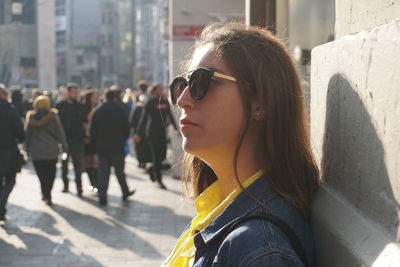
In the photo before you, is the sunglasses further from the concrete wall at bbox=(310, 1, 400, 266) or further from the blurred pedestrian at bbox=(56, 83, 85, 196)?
the blurred pedestrian at bbox=(56, 83, 85, 196)

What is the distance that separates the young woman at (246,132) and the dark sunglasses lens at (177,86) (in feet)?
0.22

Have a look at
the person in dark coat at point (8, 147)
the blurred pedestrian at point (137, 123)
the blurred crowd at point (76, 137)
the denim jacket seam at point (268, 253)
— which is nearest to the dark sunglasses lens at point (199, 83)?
the denim jacket seam at point (268, 253)

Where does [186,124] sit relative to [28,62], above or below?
above

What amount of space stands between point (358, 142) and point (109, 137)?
10127 mm

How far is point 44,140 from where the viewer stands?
11.2 metres

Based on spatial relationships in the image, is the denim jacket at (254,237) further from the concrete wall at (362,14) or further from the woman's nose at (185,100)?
the concrete wall at (362,14)

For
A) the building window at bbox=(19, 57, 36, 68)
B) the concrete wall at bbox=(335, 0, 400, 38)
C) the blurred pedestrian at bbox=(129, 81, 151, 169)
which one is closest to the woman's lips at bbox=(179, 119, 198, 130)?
the concrete wall at bbox=(335, 0, 400, 38)

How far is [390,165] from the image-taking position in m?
A: 1.26

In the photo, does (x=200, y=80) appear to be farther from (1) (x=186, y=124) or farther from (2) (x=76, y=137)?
(2) (x=76, y=137)

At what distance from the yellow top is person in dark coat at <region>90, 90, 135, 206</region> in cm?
950

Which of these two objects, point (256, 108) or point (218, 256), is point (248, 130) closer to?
point (256, 108)

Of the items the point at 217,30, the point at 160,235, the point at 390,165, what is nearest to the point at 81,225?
the point at 160,235

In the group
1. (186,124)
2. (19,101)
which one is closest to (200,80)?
(186,124)

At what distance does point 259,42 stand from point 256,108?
0.53 feet
